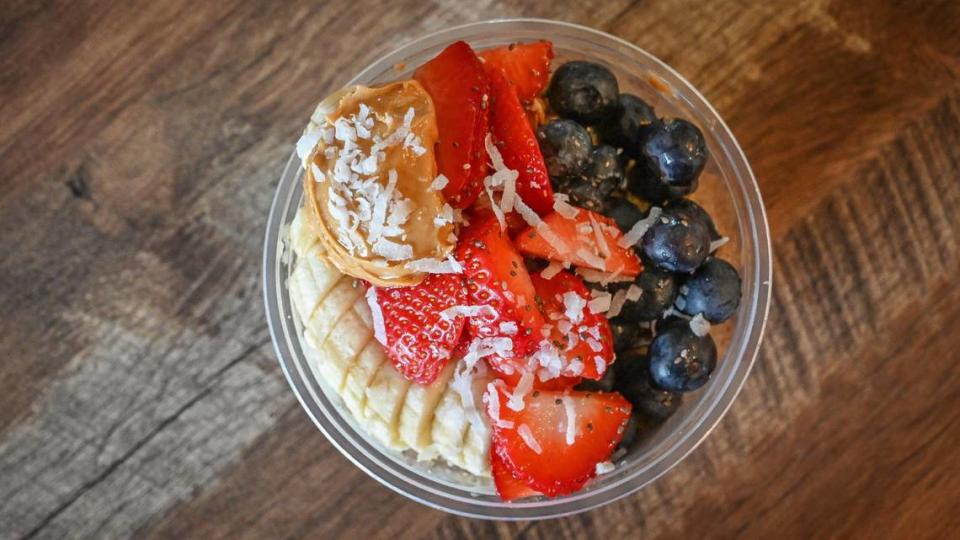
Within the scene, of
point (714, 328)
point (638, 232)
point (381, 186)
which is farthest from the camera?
point (714, 328)

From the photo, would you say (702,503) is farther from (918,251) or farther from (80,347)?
(80,347)

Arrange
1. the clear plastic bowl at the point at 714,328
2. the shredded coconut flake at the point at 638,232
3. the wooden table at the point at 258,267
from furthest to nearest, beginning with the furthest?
1. the wooden table at the point at 258,267
2. the clear plastic bowl at the point at 714,328
3. the shredded coconut flake at the point at 638,232

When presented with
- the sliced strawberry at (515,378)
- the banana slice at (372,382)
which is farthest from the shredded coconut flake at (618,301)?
the banana slice at (372,382)

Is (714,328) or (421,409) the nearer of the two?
(421,409)

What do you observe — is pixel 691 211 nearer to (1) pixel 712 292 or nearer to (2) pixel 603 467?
(1) pixel 712 292

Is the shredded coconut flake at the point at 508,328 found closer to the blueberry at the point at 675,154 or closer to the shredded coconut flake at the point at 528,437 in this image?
the shredded coconut flake at the point at 528,437

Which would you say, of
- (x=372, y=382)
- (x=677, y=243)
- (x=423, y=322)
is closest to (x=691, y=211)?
(x=677, y=243)

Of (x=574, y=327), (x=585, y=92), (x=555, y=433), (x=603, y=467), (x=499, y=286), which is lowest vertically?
(x=603, y=467)

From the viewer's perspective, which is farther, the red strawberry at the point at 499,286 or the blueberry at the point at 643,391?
the blueberry at the point at 643,391
